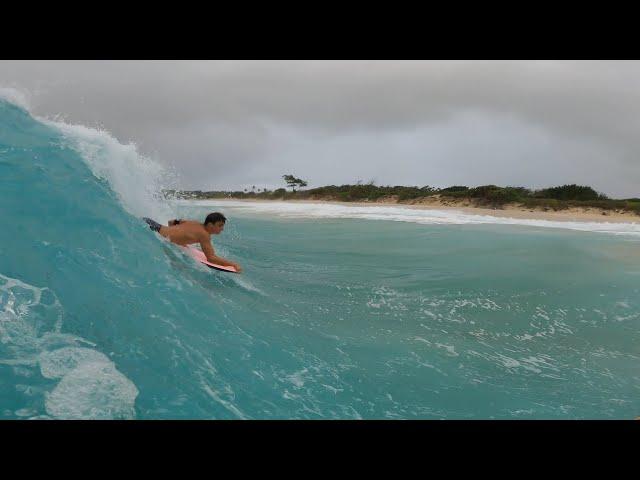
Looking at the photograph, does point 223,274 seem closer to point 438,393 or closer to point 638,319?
point 438,393

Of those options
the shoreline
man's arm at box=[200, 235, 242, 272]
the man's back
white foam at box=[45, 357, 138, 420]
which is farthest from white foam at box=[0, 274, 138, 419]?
the shoreline

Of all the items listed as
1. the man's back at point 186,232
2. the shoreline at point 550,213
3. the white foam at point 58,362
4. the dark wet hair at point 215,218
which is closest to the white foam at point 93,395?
the white foam at point 58,362

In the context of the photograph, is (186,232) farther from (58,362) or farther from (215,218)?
(58,362)

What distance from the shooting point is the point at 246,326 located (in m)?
4.83

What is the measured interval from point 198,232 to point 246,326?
216 cm

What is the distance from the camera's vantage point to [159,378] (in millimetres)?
3275

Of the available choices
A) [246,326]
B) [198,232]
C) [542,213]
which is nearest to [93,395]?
[246,326]

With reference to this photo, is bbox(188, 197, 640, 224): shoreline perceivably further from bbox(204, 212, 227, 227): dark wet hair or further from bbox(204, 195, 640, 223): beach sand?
bbox(204, 212, 227, 227): dark wet hair

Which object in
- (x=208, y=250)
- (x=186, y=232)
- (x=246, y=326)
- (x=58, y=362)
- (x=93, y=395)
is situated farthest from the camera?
(x=186, y=232)

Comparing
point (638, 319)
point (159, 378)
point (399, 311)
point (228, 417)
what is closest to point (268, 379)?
point (228, 417)

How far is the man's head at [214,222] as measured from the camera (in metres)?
5.80

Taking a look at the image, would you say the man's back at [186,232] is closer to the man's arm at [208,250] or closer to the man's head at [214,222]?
the man's arm at [208,250]

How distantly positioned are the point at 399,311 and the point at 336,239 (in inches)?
311

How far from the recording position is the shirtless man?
233 inches
